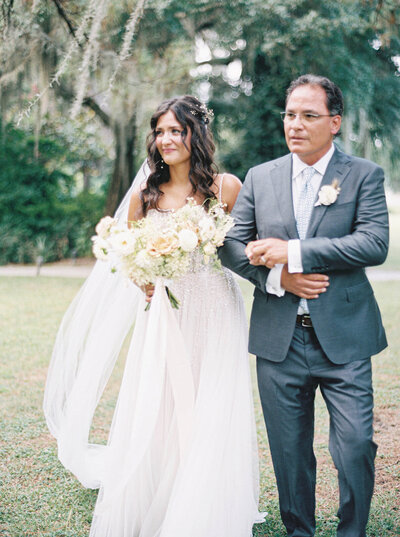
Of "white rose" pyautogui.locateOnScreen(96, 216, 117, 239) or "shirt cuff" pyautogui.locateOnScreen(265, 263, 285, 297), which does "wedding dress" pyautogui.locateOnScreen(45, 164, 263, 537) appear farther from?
"shirt cuff" pyautogui.locateOnScreen(265, 263, 285, 297)

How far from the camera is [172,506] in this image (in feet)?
9.53

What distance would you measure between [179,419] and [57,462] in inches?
60.3

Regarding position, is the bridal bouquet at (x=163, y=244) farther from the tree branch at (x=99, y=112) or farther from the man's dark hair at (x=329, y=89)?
the tree branch at (x=99, y=112)

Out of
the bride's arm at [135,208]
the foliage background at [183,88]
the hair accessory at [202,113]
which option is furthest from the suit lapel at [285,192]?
the foliage background at [183,88]

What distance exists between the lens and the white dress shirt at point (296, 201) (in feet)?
8.54

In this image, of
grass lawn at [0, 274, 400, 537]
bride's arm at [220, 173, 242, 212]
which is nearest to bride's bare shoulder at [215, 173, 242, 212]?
bride's arm at [220, 173, 242, 212]

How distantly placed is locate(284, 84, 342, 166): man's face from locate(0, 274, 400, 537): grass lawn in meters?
1.97

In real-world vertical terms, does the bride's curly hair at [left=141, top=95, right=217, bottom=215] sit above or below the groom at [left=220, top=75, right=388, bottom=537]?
above

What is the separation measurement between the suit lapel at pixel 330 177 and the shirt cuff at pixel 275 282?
21 centimetres

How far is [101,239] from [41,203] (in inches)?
536

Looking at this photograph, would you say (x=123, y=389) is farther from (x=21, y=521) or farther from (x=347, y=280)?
(x=347, y=280)

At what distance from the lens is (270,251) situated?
2598mm

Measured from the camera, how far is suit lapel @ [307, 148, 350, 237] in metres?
2.69

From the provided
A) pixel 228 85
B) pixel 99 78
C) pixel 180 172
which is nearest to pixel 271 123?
pixel 228 85
